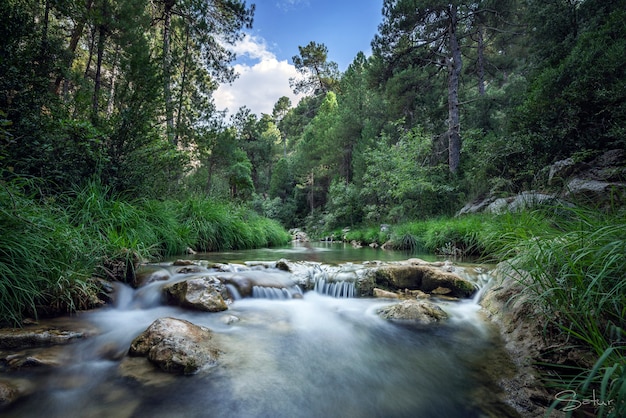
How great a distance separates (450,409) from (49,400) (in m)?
2.40

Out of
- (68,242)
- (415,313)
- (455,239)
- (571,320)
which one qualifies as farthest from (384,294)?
(455,239)

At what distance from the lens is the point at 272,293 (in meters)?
3.83

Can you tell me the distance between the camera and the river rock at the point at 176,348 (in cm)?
195

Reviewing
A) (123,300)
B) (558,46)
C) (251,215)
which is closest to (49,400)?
(123,300)

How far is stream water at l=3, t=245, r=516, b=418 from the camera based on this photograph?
5.34 ft

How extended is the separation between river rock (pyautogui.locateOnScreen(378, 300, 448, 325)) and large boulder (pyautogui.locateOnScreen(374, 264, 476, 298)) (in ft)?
2.65

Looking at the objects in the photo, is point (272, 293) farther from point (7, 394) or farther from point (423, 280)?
point (7, 394)

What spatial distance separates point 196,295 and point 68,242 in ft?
4.43

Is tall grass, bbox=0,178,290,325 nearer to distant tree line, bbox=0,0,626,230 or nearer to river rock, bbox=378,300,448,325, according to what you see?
distant tree line, bbox=0,0,626,230

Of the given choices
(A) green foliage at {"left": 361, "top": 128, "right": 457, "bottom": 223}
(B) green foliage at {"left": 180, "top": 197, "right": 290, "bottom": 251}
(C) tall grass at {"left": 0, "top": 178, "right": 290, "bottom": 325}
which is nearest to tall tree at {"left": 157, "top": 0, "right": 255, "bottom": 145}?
(B) green foliage at {"left": 180, "top": 197, "right": 290, "bottom": 251}

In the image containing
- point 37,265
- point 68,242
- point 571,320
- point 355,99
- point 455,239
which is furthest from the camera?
point 355,99

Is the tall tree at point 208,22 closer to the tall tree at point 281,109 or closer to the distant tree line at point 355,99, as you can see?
the distant tree line at point 355,99

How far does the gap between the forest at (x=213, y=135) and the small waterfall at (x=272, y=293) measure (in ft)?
5.76

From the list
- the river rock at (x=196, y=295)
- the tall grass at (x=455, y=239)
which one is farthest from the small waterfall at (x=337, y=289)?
the tall grass at (x=455, y=239)
